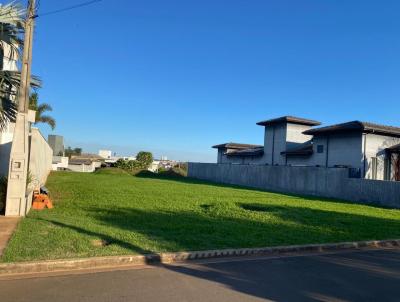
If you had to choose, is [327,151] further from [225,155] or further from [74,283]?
[74,283]

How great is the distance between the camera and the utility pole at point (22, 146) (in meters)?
12.2

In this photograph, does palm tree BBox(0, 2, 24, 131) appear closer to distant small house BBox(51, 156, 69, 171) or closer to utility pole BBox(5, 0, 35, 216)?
utility pole BBox(5, 0, 35, 216)

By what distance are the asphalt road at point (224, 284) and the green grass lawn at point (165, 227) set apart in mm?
1079

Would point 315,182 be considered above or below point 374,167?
below

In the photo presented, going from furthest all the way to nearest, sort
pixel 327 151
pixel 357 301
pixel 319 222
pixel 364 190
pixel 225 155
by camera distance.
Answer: pixel 225 155
pixel 327 151
pixel 364 190
pixel 319 222
pixel 357 301

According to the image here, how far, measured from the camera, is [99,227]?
35.1 feet

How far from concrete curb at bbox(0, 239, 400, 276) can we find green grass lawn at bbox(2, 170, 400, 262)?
0.29 meters

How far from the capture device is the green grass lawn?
859 centimetres

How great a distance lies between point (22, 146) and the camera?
41.6ft

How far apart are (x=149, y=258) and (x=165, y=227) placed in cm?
328

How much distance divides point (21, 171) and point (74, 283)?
6.95 meters

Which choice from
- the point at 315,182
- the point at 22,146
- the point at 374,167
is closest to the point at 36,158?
the point at 22,146

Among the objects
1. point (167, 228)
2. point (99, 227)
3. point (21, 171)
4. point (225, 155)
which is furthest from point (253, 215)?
point (225, 155)

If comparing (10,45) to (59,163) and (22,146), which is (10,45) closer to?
(22,146)
